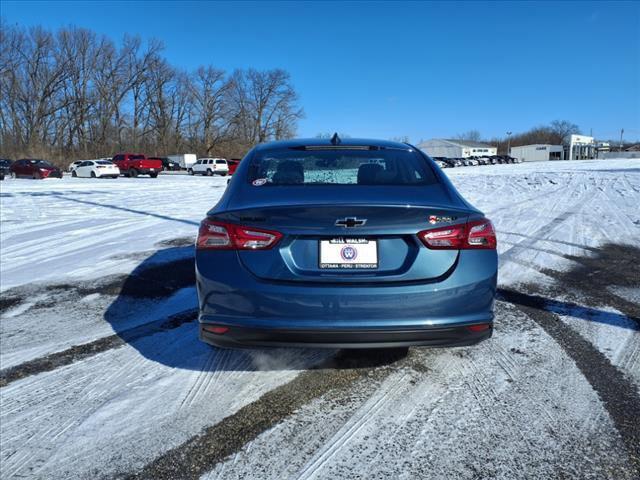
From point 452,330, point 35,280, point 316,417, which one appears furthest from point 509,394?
point 35,280

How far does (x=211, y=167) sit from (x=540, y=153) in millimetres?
88112

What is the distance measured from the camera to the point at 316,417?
8.10 feet

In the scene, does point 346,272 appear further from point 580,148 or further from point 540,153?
point 540,153

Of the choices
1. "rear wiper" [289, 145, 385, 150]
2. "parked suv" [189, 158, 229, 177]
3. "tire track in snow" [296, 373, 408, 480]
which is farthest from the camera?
"parked suv" [189, 158, 229, 177]

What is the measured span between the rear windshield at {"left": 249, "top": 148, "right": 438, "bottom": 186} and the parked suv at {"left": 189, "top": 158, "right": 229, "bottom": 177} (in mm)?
41514

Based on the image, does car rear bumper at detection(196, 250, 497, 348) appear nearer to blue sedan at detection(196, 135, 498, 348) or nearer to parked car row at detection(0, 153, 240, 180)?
blue sedan at detection(196, 135, 498, 348)

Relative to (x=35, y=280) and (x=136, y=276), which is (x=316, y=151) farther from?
(x=35, y=280)

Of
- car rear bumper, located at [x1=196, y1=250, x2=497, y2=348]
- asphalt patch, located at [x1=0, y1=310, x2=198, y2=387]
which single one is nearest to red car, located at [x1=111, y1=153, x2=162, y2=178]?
asphalt patch, located at [x1=0, y1=310, x2=198, y2=387]

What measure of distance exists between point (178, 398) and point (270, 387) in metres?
0.55

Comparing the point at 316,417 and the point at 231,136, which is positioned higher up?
the point at 231,136

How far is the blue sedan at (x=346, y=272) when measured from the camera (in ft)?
7.68

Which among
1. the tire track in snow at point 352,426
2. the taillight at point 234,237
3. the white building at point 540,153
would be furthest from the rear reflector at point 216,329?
the white building at point 540,153

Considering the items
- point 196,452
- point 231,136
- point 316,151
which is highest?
point 231,136

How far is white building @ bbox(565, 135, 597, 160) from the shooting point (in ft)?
307
